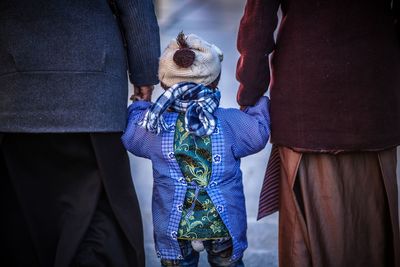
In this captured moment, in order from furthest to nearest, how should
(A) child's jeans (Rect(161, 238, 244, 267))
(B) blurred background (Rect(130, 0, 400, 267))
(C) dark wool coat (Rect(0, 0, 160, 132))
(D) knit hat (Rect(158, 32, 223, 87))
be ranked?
(B) blurred background (Rect(130, 0, 400, 267))
(A) child's jeans (Rect(161, 238, 244, 267))
(D) knit hat (Rect(158, 32, 223, 87))
(C) dark wool coat (Rect(0, 0, 160, 132))

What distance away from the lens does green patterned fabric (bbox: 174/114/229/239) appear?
66.2 inches

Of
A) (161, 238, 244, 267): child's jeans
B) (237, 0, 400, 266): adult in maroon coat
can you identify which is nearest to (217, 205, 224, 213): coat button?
(161, 238, 244, 267): child's jeans

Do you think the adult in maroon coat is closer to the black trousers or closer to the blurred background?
the black trousers

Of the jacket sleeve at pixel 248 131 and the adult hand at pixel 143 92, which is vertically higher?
the adult hand at pixel 143 92

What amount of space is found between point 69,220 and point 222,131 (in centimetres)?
70

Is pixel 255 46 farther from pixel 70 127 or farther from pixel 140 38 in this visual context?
pixel 70 127

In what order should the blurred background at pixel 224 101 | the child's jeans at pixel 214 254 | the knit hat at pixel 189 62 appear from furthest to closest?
the blurred background at pixel 224 101
the child's jeans at pixel 214 254
the knit hat at pixel 189 62

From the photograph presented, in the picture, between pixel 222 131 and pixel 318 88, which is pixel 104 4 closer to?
pixel 222 131

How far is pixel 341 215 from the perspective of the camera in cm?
A: 171

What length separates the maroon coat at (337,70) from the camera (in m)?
1.59

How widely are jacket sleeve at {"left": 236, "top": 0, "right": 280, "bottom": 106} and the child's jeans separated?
57 cm

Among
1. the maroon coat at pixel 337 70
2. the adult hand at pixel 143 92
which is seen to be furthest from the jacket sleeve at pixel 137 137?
the maroon coat at pixel 337 70

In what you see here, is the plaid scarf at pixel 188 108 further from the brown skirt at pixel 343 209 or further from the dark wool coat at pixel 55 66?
the brown skirt at pixel 343 209

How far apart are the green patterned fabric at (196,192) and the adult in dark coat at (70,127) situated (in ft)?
0.73
